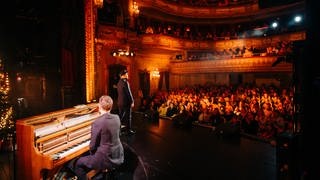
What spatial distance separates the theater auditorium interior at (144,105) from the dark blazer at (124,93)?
3.87 feet

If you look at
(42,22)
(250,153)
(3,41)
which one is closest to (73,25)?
(42,22)

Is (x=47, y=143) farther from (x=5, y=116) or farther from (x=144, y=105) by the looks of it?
A: (x=144, y=105)

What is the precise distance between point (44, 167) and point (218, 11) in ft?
83.6

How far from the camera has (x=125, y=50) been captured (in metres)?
18.0

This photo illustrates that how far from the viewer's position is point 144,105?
16.4 m

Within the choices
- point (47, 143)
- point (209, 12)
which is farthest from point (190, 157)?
point (209, 12)

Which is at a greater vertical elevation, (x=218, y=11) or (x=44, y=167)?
(x=218, y=11)

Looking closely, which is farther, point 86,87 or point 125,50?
point 125,50

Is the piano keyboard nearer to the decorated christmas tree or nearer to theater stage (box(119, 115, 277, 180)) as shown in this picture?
theater stage (box(119, 115, 277, 180))

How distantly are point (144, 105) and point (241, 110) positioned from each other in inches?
262

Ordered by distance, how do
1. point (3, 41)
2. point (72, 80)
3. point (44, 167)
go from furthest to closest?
point (72, 80) → point (3, 41) → point (44, 167)

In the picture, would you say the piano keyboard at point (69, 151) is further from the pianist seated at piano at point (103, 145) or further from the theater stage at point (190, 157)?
the theater stage at point (190, 157)

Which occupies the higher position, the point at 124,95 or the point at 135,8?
the point at 135,8

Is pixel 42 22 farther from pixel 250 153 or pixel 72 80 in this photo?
pixel 250 153
